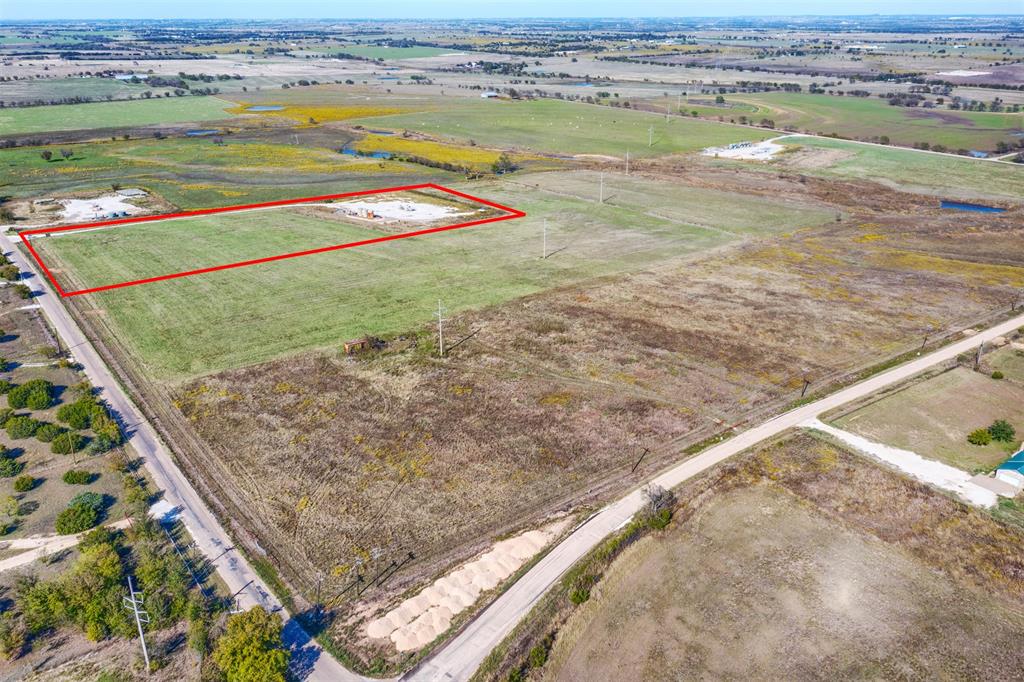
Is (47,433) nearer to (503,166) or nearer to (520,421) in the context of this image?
(520,421)

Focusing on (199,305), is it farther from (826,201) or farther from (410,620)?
(826,201)

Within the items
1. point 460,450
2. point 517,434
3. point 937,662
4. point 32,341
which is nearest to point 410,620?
point 460,450

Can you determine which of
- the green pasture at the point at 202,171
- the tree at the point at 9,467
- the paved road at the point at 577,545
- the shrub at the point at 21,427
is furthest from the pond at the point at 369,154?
the paved road at the point at 577,545

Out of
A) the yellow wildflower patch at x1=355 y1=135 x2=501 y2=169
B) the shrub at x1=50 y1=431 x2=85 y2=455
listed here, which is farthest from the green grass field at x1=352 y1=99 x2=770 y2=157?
the shrub at x1=50 y1=431 x2=85 y2=455

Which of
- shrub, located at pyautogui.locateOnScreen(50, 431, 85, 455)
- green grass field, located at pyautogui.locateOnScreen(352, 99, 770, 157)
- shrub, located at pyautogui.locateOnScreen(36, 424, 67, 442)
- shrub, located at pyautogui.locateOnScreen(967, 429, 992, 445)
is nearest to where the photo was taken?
shrub, located at pyautogui.locateOnScreen(50, 431, 85, 455)

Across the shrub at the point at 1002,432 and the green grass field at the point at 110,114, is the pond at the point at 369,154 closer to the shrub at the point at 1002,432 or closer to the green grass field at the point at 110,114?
the green grass field at the point at 110,114

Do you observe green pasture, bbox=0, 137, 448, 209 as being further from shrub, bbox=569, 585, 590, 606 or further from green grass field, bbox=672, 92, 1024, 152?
green grass field, bbox=672, 92, 1024, 152
